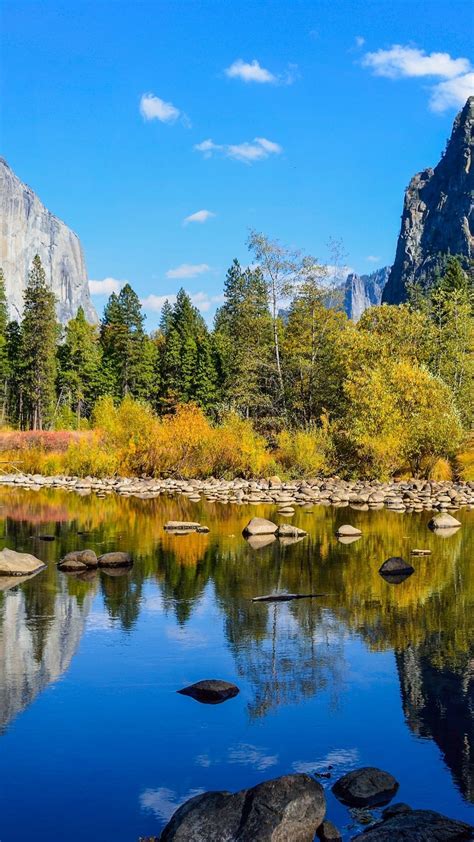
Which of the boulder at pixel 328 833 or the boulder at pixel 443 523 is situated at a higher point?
the boulder at pixel 443 523

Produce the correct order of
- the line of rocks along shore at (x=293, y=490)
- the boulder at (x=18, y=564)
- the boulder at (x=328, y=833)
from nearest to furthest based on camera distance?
the boulder at (x=328, y=833)
the boulder at (x=18, y=564)
the line of rocks along shore at (x=293, y=490)

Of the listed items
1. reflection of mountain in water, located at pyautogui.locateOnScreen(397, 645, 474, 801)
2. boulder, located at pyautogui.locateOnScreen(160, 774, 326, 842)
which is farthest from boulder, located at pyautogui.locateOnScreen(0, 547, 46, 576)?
boulder, located at pyautogui.locateOnScreen(160, 774, 326, 842)

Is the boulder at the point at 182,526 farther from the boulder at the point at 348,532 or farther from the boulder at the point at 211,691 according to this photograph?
the boulder at the point at 211,691

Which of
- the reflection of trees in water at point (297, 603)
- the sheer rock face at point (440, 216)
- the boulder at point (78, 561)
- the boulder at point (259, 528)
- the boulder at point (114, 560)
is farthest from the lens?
the sheer rock face at point (440, 216)

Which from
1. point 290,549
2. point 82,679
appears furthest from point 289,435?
point 82,679

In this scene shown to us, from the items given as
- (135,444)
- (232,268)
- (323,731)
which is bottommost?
(323,731)

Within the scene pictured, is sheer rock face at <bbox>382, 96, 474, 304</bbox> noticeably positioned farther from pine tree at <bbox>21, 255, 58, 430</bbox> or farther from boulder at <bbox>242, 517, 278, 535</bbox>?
boulder at <bbox>242, 517, 278, 535</bbox>

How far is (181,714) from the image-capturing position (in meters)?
8.92

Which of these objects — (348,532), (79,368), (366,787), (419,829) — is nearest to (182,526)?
(348,532)

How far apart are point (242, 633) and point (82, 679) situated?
280 cm

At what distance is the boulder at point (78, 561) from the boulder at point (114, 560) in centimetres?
15

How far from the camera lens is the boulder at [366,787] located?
6887 millimetres

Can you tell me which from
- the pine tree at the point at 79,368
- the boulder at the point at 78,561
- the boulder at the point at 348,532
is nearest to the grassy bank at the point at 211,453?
the boulder at the point at 348,532

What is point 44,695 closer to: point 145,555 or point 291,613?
point 291,613
